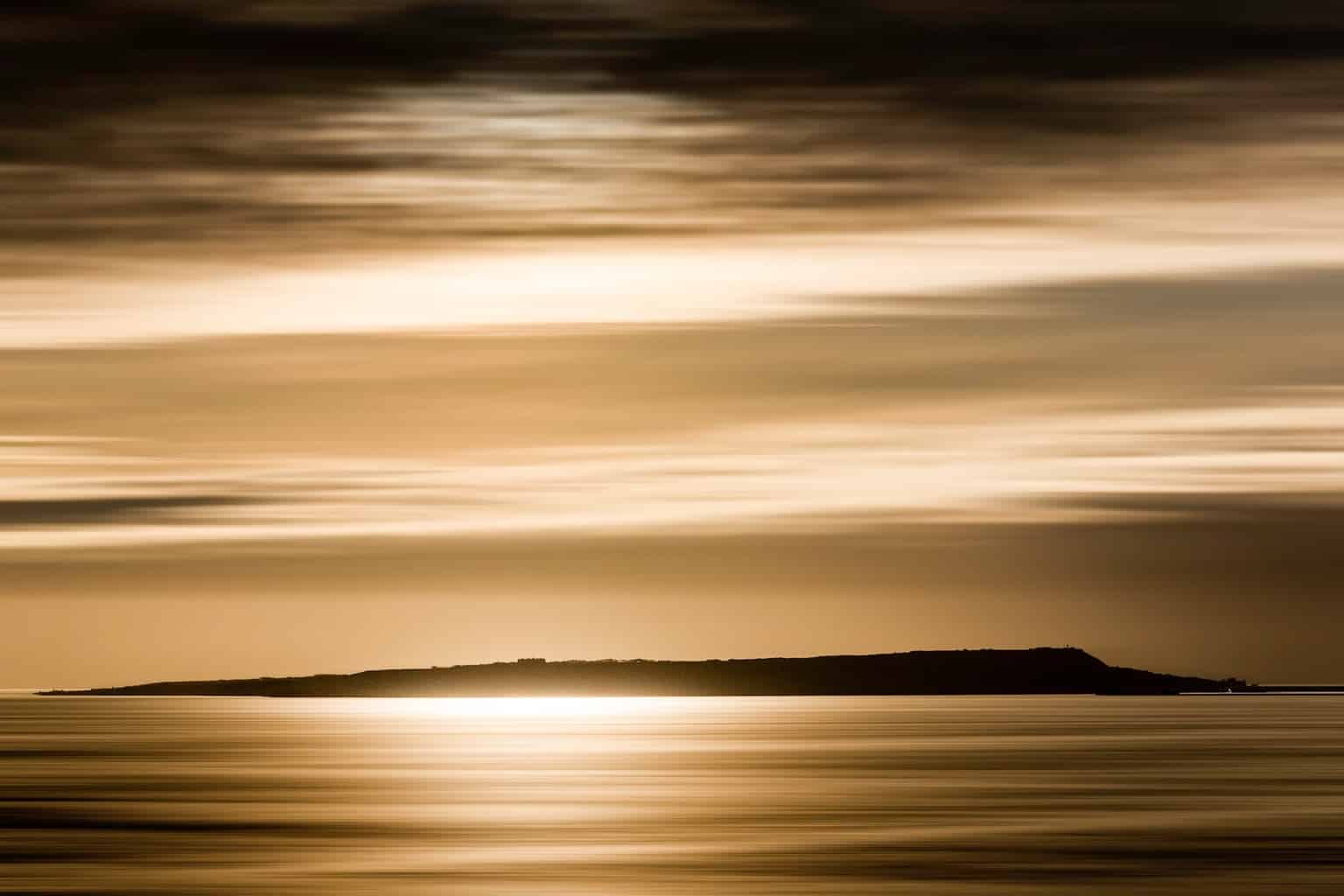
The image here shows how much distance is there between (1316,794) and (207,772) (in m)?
52.9

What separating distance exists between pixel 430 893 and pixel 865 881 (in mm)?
9713

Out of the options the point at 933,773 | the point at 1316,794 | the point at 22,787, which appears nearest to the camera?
the point at 1316,794

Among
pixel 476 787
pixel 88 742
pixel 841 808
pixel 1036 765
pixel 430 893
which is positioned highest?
pixel 88 742

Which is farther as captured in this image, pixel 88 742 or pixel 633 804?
pixel 88 742

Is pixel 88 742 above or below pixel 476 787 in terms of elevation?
above

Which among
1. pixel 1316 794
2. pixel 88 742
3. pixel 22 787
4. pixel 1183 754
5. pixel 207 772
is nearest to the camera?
pixel 1316 794

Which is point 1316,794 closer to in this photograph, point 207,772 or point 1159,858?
point 1159,858

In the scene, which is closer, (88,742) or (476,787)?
(476,787)

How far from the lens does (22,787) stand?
9525 centimetres

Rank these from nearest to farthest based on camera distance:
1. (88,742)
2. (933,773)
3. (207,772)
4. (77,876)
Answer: (77,876) < (933,773) < (207,772) < (88,742)

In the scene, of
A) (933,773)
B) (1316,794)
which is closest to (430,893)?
(1316,794)

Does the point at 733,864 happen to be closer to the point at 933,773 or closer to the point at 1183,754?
the point at 933,773

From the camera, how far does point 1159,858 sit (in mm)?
59750

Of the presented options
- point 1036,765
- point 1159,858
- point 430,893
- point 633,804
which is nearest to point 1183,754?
point 1036,765
